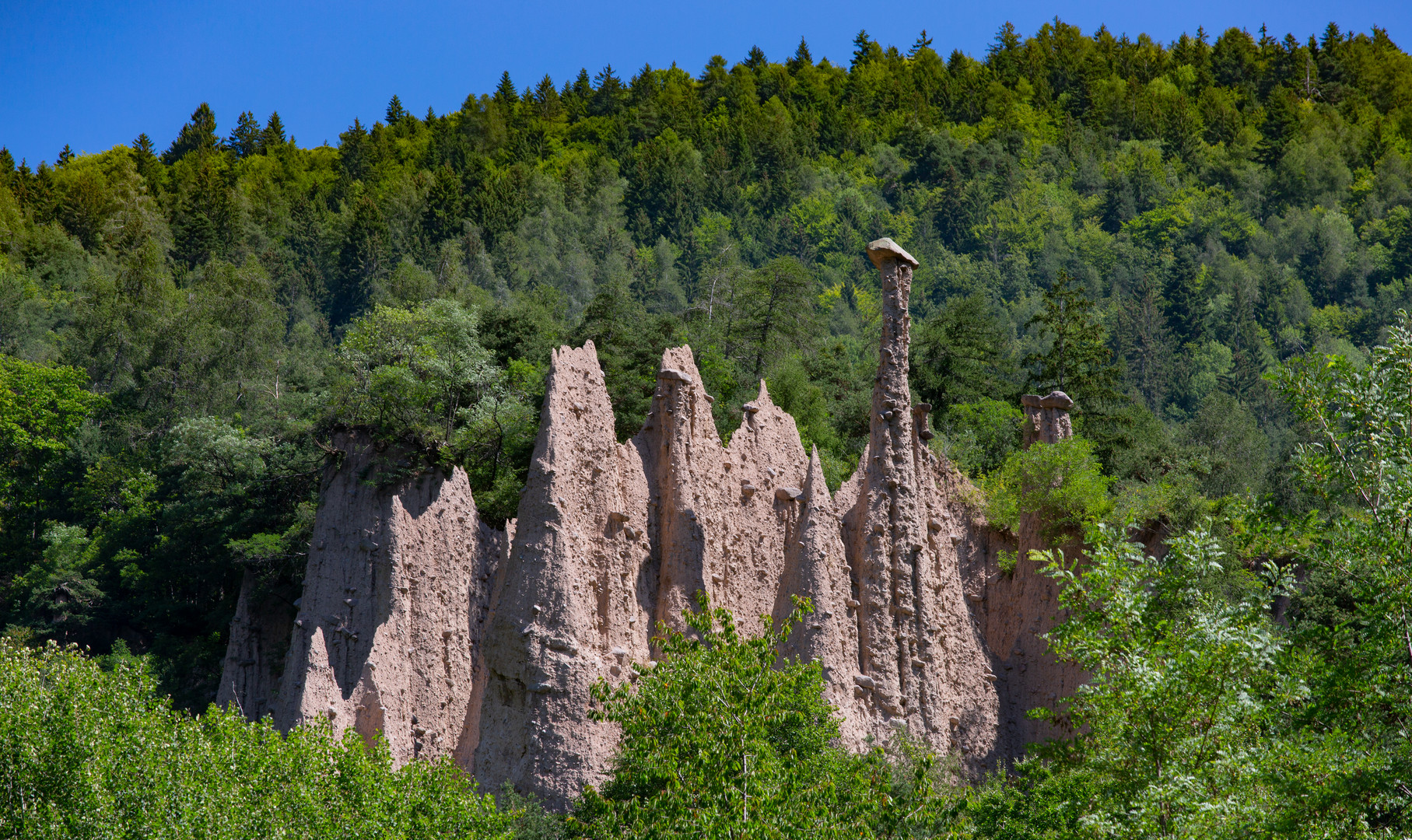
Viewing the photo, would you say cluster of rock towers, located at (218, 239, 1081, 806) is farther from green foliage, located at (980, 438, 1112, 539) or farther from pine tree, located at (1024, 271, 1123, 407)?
pine tree, located at (1024, 271, 1123, 407)

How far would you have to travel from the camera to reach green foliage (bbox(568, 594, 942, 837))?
1822 centimetres

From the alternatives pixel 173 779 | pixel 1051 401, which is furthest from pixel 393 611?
pixel 1051 401

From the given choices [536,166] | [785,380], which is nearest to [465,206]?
[536,166]

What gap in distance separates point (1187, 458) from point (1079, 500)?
76.9 feet

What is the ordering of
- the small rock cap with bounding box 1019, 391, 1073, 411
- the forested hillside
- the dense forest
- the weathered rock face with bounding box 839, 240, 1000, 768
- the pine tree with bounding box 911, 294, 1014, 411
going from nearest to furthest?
the weathered rock face with bounding box 839, 240, 1000, 768
the small rock cap with bounding box 1019, 391, 1073, 411
the dense forest
the forested hillside
the pine tree with bounding box 911, 294, 1014, 411

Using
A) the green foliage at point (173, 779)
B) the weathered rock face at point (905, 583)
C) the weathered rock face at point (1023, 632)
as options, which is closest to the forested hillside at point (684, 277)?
the weathered rock face at point (1023, 632)

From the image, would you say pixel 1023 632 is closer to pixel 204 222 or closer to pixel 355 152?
pixel 204 222

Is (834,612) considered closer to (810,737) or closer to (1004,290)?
(810,737)

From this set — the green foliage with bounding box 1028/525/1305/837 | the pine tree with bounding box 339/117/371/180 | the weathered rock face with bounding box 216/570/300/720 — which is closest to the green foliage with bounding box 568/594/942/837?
the green foliage with bounding box 1028/525/1305/837

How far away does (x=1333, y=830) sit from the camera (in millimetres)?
14984

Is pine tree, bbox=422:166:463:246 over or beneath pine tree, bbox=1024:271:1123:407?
over

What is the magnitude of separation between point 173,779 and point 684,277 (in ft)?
265

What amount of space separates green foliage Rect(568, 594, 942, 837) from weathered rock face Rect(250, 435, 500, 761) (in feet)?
20.4

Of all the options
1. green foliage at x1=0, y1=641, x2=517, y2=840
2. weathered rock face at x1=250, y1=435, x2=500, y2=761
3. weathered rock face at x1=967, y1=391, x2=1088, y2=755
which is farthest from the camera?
weathered rock face at x1=967, y1=391, x2=1088, y2=755
